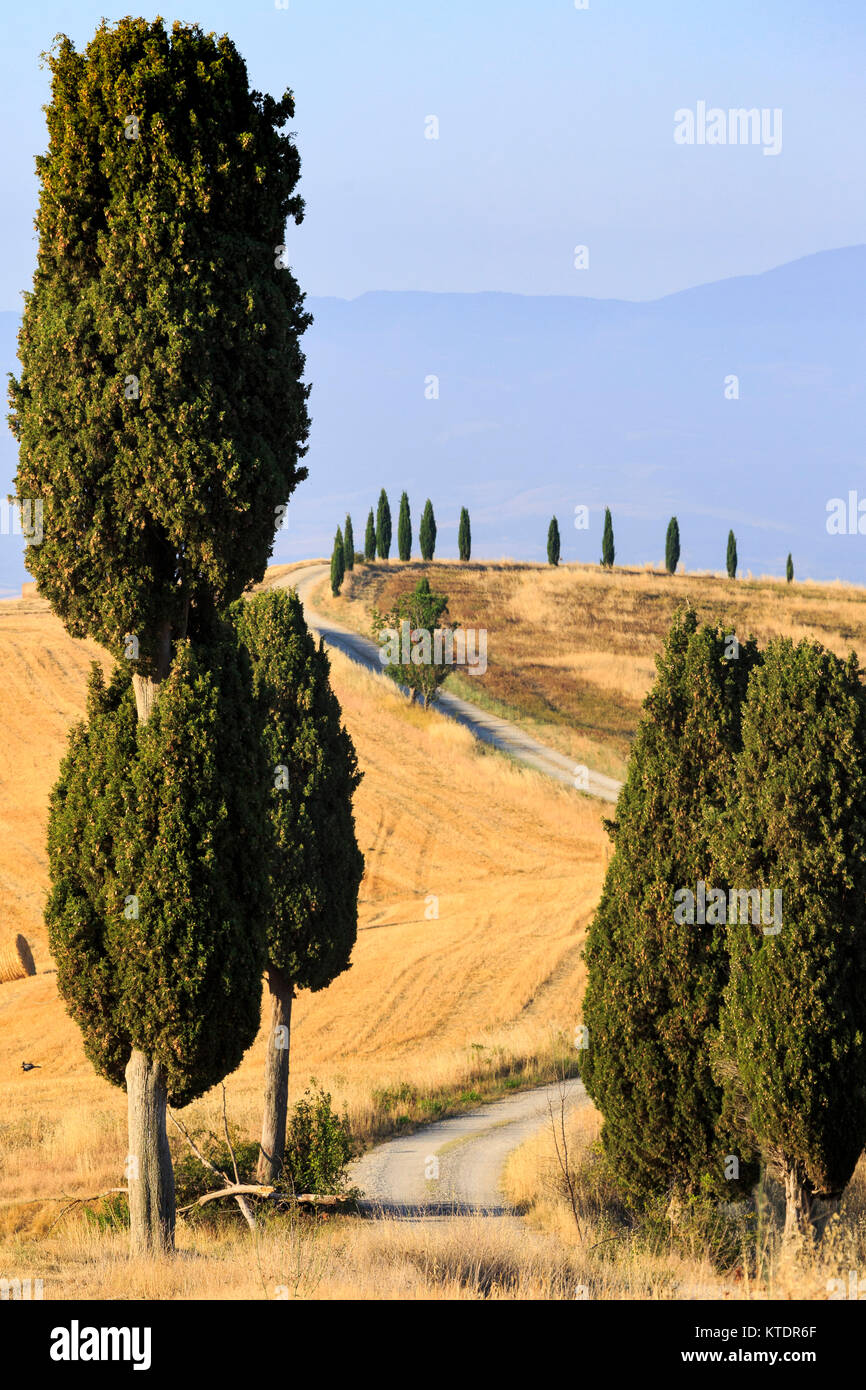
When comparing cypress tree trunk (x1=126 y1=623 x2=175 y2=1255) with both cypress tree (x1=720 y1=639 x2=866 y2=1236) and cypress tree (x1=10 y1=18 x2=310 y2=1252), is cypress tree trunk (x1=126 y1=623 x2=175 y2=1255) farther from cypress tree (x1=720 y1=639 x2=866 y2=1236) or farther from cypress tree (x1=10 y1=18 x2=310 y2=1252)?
cypress tree (x1=720 y1=639 x2=866 y2=1236)

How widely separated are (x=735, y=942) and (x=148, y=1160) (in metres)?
7.11

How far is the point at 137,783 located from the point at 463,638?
77.6 meters

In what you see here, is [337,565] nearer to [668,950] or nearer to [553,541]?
[553,541]

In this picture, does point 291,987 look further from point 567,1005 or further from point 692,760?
point 567,1005

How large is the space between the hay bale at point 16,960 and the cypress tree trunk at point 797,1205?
31.1 meters

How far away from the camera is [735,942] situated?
1475cm

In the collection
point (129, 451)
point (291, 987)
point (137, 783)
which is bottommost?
point (291, 987)

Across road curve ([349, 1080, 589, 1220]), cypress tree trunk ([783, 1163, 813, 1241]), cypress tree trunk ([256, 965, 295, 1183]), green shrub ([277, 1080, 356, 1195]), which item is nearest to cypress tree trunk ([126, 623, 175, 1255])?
green shrub ([277, 1080, 356, 1195])

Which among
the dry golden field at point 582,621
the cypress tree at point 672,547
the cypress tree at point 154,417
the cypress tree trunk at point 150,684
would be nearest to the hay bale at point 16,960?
the cypress tree at point 154,417

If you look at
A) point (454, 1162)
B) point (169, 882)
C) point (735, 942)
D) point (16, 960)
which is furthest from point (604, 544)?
point (169, 882)

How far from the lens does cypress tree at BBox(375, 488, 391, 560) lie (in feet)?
393

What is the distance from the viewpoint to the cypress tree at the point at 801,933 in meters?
13.9

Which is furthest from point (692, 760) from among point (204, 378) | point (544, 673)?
point (544, 673)

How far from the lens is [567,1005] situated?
114 feet
